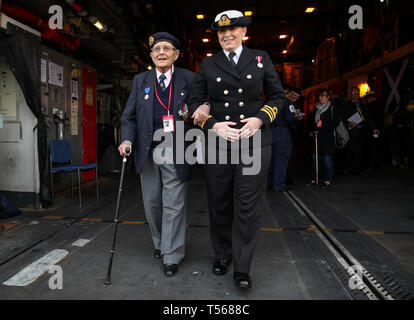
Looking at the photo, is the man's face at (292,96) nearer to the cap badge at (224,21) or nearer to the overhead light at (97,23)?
the overhead light at (97,23)

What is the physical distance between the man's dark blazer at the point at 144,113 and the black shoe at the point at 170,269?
0.65 m

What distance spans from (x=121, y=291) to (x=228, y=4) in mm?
10744

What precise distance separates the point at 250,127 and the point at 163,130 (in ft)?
2.50

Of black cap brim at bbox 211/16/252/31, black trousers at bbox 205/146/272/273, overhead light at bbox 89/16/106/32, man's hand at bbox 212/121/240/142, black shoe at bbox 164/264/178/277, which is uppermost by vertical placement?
overhead light at bbox 89/16/106/32

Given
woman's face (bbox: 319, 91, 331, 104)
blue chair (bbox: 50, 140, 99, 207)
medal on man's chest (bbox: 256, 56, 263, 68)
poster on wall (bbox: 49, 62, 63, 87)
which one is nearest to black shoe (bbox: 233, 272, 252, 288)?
medal on man's chest (bbox: 256, 56, 263, 68)

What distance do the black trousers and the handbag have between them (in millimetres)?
4618

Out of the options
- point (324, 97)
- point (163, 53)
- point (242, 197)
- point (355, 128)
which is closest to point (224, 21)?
point (163, 53)

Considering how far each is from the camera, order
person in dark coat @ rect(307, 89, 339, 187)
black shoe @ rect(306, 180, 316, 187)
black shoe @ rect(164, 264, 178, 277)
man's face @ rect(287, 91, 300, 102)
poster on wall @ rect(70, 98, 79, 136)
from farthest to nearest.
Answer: black shoe @ rect(306, 180, 316, 187) < person in dark coat @ rect(307, 89, 339, 187) < poster on wall @ rect(70, 98, 79, 136) < man's face @ rect(287, 91, 300, 102) < black shoe @ rect(164, 264, 178, 277)

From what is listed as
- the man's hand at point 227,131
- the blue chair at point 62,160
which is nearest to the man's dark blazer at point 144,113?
the man's hand at point 227,131

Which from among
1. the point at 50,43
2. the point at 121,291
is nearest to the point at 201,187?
the point at 50,43

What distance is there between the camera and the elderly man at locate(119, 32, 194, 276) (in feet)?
8.59

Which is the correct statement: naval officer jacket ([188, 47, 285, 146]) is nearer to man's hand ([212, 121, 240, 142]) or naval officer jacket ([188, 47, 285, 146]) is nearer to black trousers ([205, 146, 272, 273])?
man's hand ([212, 121, 240, 142])
